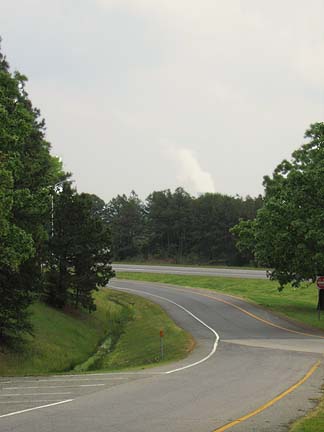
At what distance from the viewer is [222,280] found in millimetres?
64188

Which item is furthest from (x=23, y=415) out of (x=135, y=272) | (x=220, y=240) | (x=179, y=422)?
(x=220, y=240)

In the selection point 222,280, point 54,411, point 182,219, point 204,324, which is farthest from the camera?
point 182,219

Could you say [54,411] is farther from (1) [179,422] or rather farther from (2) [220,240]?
(2) [220,240]

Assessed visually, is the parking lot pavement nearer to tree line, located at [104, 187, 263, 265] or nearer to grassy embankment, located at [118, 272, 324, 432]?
grassy embankment, located at [118, 272, 324, 432]

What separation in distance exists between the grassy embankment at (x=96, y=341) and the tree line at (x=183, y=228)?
215ft

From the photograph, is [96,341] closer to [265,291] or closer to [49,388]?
[49,388]

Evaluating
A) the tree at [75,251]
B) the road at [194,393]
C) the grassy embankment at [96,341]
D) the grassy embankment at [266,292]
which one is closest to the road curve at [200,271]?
the grassy embankment at [266,292]

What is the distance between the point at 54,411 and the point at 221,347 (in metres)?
16.2

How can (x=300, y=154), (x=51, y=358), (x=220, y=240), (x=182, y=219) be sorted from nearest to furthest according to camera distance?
(x=51, y=358)
(x=300, y=154)
(x=220, y=240)
(x=182, y=219)

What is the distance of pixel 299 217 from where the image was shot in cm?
3644

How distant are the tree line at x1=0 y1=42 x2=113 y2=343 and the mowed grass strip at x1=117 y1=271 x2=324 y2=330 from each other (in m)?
13.8

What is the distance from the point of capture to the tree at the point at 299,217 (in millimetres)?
35125

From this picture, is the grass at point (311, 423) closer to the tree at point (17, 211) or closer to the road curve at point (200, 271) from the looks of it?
the tree at point (17, 211)

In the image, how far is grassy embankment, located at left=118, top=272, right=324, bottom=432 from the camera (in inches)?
1690
